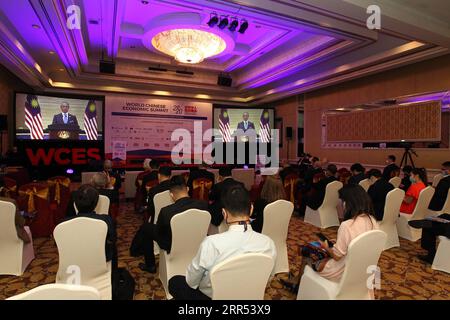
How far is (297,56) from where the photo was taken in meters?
8.07

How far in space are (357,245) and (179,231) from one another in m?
1.53

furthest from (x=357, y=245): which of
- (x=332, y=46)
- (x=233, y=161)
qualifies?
(x=233, y=161)

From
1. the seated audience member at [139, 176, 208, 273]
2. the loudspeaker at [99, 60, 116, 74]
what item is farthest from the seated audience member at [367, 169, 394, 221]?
the loudspeaker at [99, 60, 116, 74]

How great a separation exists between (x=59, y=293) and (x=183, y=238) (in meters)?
1.62

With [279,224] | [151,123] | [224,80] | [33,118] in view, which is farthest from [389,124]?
[33,118]

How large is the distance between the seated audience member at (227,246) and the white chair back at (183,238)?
27.2 inches

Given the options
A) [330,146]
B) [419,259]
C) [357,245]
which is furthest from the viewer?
[330,146]

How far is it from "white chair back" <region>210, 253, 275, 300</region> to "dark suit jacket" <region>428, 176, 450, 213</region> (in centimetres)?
443

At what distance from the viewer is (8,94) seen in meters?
9.45

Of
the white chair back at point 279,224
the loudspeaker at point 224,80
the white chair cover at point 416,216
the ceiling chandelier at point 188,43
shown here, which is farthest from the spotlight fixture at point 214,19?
the loudspeaker at point 224,80

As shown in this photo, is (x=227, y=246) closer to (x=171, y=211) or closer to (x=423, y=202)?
(x=171, y=211)

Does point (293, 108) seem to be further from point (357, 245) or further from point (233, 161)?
point (357, 245)

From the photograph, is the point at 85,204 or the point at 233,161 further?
the point at 233,161
